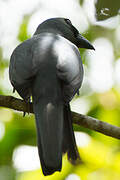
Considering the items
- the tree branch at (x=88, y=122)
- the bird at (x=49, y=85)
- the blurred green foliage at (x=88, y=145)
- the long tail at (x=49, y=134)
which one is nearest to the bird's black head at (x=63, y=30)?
the blurred green foliage at (x=88, y=145)

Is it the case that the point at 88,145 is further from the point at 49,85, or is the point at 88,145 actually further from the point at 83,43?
the point at 49,85

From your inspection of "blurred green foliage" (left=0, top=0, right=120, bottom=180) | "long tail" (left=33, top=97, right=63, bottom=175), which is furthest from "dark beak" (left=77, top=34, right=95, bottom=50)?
"long tail" (left=33, top=97, right=63, bottom=175)

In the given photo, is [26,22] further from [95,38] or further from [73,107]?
[73,107]

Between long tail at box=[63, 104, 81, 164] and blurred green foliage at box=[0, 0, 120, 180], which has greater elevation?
long tail at box=[63, 104, 81, 164]

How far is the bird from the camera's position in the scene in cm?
283

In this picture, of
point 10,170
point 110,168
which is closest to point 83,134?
point 110,168

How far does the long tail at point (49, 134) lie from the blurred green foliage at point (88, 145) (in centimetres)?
121

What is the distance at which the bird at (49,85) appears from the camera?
283cm

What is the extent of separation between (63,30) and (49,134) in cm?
173

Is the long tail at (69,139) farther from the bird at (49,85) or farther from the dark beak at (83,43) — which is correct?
the dark beak at (83,43)

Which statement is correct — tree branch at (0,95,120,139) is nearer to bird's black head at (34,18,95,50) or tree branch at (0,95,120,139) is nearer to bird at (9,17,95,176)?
bird at (9,17,95,176)

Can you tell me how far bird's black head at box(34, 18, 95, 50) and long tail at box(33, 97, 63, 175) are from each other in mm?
1415

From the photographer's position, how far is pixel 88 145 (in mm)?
4137

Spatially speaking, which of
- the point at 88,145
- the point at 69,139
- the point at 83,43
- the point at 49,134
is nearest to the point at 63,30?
the point at 83,43
